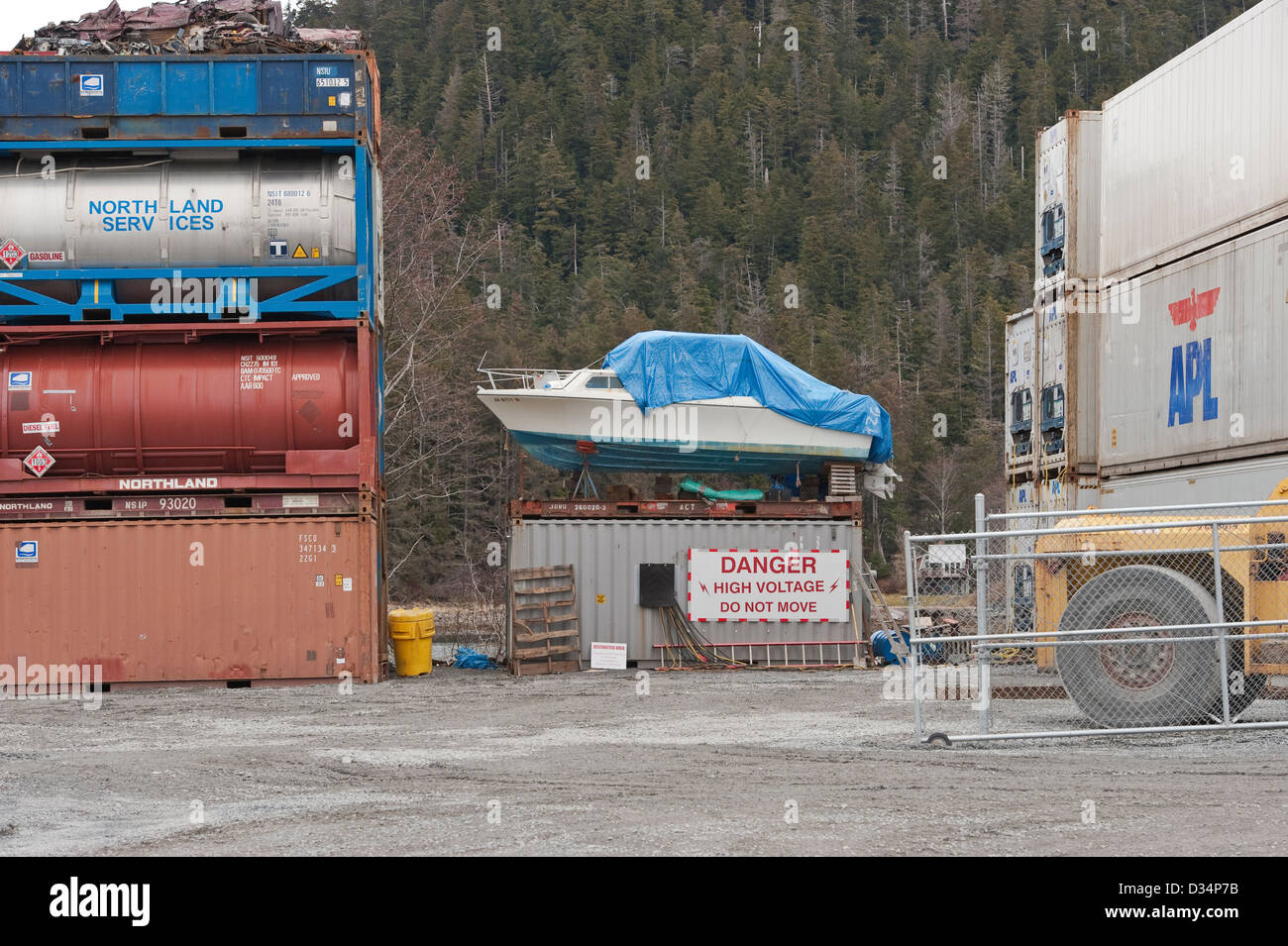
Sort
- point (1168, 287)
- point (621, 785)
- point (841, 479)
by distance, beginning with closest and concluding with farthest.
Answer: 1. point (621, 785)
2. point (1168, 287)
3. point (841, 479)

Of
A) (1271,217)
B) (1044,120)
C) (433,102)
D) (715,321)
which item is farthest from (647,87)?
(1271,217)

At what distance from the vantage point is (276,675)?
1867 centimetres

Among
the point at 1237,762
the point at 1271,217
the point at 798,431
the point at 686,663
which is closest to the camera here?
the point at 1237,762

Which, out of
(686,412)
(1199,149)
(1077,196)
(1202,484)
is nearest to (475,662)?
(686,412)

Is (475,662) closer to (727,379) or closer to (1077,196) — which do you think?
(727,379)

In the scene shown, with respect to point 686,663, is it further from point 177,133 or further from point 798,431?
point 177,133

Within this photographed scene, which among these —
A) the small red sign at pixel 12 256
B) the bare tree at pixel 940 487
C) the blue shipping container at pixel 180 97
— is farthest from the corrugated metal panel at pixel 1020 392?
the bare tree at pixel 940 487

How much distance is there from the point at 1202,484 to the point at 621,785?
29.8ft

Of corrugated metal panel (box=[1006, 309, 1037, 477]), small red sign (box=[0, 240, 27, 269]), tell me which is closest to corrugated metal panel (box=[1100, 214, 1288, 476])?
corrugated metal panel (box=[1006, 309, 1037, 477])

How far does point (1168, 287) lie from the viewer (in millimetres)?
16406

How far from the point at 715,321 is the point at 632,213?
23461 millimetres

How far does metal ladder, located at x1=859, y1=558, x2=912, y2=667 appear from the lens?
72.5 ft

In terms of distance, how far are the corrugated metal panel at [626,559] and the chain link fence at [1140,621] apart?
1030 centimetres

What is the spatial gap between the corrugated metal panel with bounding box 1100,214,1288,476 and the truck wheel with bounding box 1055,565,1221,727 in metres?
4.40
